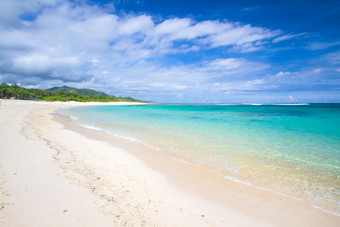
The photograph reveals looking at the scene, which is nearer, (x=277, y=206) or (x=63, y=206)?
(x=63, y=206)

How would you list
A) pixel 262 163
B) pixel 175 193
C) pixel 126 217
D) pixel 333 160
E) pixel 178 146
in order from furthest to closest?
pixel 178 146
pixel 333 160
pixel 262 163
pixel 175 193
pixel 126 217

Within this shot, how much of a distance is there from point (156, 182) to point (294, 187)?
4194mm

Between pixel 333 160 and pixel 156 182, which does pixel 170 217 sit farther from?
pixel 333 160

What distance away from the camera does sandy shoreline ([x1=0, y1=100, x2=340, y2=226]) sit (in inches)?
122

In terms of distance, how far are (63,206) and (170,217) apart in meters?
2.20

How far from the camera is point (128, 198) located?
3734 mm

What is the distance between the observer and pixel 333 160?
7352 millimetres

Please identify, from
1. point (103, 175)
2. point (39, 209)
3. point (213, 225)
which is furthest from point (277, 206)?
point (39, 209)

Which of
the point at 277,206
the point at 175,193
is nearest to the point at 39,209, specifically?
the point at 175,193

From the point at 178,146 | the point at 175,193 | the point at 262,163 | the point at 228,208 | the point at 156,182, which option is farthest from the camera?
the point at 178,146

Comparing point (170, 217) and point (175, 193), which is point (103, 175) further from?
point (170, 217)

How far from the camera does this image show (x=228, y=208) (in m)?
3.71

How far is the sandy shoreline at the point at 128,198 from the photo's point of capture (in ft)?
10.1

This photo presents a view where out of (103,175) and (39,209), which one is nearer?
(39,209)
